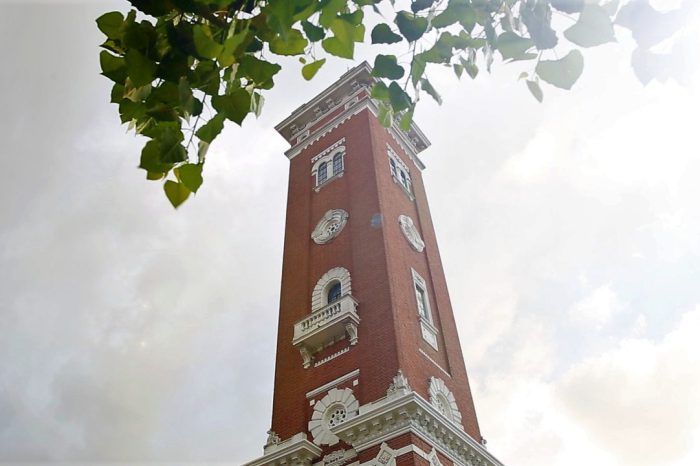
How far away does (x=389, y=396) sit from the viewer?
14.2 meters

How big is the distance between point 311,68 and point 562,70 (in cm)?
151

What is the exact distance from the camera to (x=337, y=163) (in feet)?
77.7

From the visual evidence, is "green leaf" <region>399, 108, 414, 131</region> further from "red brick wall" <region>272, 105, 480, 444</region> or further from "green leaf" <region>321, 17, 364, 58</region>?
"red brick wall" <region>272, 105, 480, 444</region>

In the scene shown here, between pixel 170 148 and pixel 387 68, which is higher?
pixel 387 68

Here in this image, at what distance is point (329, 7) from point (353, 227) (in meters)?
17.1

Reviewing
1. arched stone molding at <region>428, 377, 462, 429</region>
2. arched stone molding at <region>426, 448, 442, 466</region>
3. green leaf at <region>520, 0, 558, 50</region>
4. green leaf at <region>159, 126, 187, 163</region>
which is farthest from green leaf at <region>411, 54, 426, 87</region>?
arched stone molding at <region>428, 377, 462, 429</region>

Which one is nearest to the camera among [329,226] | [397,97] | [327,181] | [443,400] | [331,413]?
[397,97]

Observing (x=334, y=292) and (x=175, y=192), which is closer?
(x=175, y=192)

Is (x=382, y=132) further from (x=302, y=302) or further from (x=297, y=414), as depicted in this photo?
(x=297, y=414)

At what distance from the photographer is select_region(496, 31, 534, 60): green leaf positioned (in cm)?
365

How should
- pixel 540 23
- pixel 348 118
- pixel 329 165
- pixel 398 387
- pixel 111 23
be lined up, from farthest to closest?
pixel 348 118, pixel 329 165, pixel 398 387, pixel 540 23, pixel 111 23

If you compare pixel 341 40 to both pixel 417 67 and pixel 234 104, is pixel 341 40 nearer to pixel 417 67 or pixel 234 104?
pixel 234 104

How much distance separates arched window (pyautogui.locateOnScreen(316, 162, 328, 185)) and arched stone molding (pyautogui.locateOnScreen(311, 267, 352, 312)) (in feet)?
17.6

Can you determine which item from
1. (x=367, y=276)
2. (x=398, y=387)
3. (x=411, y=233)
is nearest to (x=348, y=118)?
(x=411, y=233)
